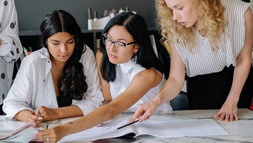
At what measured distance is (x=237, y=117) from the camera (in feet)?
4.45

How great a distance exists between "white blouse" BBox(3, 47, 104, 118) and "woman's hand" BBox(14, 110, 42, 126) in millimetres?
68

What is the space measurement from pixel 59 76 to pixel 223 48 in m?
0.89

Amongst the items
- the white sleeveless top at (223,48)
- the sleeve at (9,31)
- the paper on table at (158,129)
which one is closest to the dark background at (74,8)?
the sleeve at (9,31)

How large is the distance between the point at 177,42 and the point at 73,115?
0.62m

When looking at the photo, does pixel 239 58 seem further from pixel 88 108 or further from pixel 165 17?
pixel 88 108

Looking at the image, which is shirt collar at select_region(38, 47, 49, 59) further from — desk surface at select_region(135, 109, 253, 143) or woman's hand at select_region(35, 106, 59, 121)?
desk surface at select_region(135, 109, 253, 143)

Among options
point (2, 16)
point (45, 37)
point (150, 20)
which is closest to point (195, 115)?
point (45, 37)

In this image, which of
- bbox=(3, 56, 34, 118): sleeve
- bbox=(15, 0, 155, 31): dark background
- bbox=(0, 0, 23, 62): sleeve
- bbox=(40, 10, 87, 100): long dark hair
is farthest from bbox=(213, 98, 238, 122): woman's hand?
bbox=(15, 0, 155, 31): dark background

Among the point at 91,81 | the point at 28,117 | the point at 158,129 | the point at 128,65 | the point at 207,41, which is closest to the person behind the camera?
the point at 158,129

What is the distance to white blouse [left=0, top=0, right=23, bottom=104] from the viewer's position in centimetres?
172

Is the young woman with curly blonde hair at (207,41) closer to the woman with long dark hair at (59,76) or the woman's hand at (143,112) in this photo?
the woman's hand at (143,112)

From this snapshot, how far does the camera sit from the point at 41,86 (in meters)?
1.59

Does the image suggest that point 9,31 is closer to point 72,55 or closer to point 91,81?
point 72,55

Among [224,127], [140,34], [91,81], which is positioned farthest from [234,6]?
[91,81]
